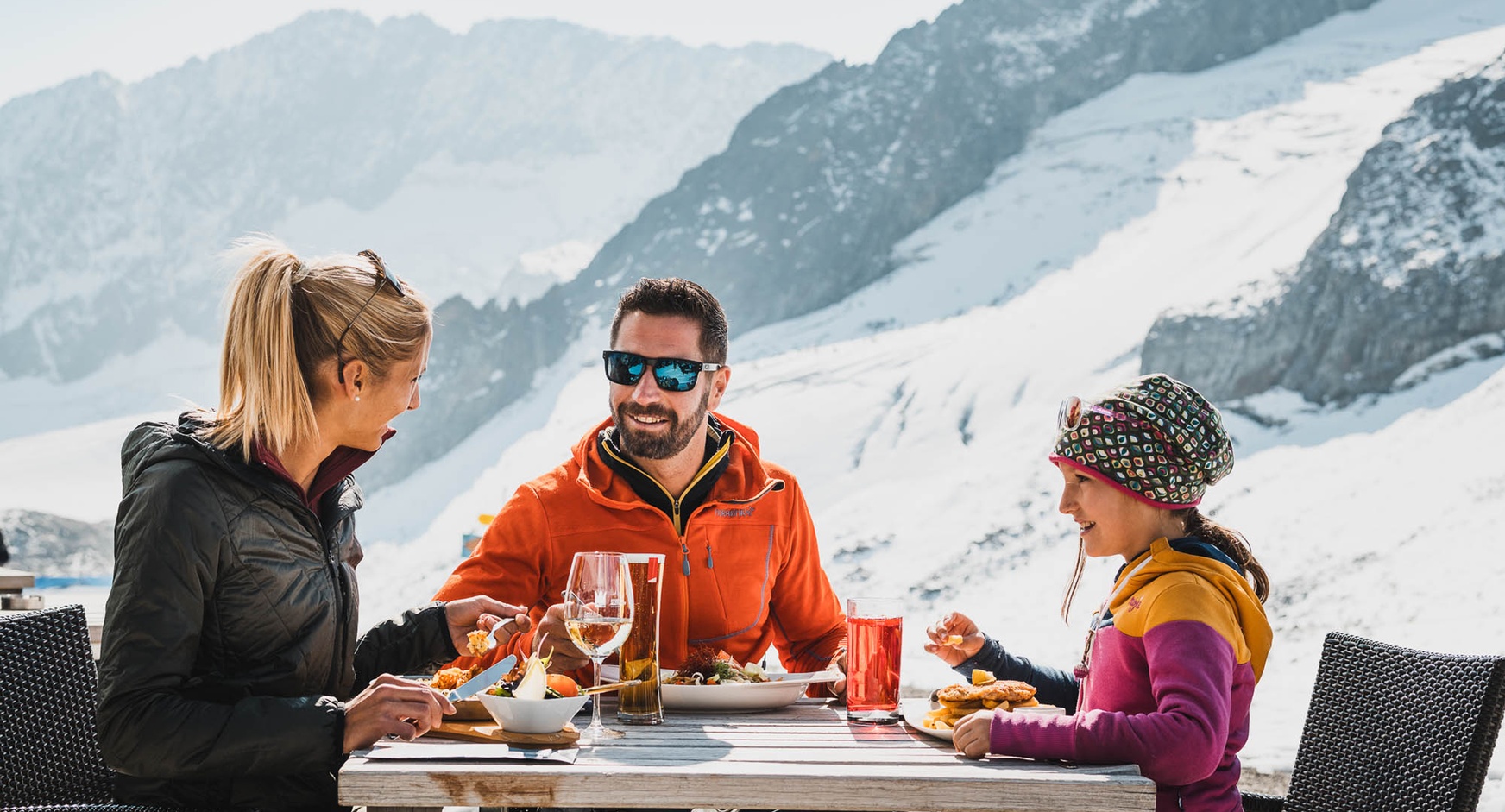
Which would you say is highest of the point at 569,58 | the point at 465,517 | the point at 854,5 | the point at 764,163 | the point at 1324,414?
the point at 569,58

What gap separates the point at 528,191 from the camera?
106812mm

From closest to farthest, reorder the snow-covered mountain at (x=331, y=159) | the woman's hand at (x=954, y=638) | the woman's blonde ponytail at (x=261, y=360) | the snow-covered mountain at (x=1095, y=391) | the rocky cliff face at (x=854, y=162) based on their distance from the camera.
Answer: the woman's blonde ponytail at (x=261, y=360), the woman's hand at (x=954, y=638), the snow-covered mountain at (x=1095, y=391), the rocky cliff face at (x=854, y=162), the snow-covered mountain at (x=331, y=159)

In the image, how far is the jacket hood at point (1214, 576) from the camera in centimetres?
191

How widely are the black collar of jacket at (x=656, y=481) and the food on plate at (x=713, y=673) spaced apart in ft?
1.79

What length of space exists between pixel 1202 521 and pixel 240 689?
5.17 feet

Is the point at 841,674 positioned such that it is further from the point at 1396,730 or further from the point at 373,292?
the point at 373,292

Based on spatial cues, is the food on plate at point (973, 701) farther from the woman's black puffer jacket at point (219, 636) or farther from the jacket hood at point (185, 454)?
the jacket hood at point (185, 454)

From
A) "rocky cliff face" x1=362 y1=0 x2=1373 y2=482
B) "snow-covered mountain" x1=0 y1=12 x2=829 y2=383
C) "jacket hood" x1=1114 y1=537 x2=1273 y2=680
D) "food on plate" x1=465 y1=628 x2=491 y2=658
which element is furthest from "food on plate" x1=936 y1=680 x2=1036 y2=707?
"snow-covered mountain" x1=0 y1=12 x2=829 y2=383

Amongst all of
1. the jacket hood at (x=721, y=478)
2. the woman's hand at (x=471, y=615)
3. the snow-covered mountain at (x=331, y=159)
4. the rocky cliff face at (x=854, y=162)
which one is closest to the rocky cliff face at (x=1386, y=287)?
the rocky cliff face at (x=854, y=162)

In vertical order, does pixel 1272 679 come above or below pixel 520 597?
below

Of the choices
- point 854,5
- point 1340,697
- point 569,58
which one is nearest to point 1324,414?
point 1340,697

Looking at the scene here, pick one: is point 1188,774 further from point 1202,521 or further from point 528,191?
point 528,191

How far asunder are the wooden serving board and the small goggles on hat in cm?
94

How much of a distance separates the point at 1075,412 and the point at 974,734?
2.00 ft
